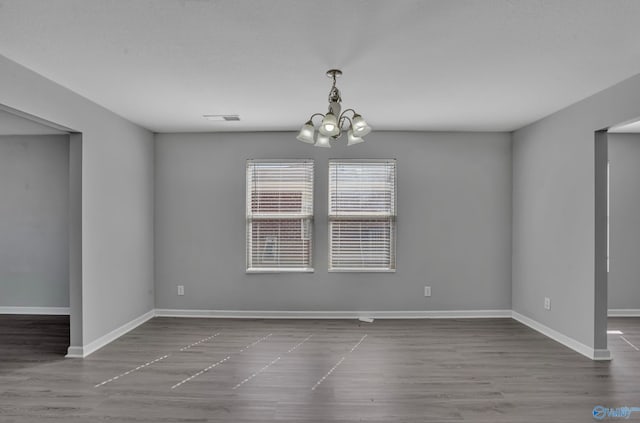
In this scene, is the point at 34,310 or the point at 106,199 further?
the point at 34,310

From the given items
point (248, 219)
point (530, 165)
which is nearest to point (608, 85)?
point (530, 165)

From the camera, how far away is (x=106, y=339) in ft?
13.1

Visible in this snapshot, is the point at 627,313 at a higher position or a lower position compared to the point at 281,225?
lower

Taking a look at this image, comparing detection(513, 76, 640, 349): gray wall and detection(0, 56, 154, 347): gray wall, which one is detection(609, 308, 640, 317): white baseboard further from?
detection(0, 56, 154, 347): gray wall

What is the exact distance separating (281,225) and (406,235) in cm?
166

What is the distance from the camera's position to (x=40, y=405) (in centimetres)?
268

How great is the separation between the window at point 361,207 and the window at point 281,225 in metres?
0.35

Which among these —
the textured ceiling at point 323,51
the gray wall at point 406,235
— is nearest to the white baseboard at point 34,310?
the gray wall at point 406,235

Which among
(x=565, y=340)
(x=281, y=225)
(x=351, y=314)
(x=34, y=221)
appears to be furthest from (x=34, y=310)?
(x=565, y=340)

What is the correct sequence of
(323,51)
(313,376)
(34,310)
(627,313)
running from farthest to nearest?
(34,310) < (627,313) < (313,376) < (323,51)

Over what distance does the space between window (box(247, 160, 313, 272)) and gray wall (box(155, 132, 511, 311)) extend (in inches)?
4.7

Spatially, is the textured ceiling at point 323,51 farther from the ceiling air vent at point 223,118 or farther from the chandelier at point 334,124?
the ceiling air vent at point 223,118

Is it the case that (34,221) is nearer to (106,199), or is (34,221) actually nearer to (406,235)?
(106,199)

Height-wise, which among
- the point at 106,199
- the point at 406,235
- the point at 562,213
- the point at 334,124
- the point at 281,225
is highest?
the point at 334,124
